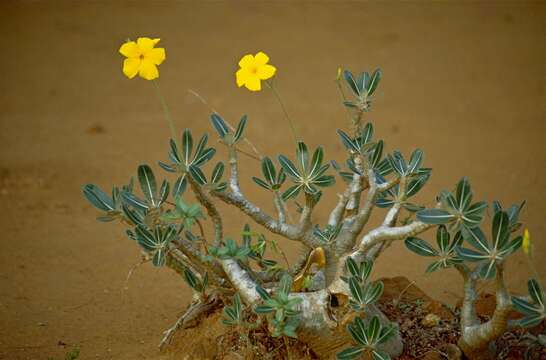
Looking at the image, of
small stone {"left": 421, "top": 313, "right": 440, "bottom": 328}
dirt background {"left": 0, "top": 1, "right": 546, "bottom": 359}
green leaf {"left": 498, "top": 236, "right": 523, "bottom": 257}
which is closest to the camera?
green leaf {"left": 498, "top": 236, "right": 523, "bottom": 257}

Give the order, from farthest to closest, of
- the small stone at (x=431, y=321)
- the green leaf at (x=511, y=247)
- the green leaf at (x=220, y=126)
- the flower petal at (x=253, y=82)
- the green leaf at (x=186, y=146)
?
1. the small stone at (x=431, y=321)
2. the green leaf at (x=220, y=126)
3. the green leaf at (x=186, y=146)
4. the flower petal at (x=253, y=82)
5. the green leaf at (x=511, y=247)

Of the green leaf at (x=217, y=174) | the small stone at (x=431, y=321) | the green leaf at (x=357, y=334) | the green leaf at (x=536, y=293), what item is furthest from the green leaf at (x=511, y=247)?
the green leaf at (x=217, y=174)

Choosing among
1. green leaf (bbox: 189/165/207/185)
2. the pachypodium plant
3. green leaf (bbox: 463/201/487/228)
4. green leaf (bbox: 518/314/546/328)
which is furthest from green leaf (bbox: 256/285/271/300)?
green leaf (bbox: 518/314/546/328)

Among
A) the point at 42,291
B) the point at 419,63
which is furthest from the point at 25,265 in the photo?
the point at 419,63

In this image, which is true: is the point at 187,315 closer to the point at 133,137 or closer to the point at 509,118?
the point at 133,137

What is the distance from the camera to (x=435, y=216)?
2043 mm

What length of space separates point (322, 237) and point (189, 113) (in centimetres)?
302

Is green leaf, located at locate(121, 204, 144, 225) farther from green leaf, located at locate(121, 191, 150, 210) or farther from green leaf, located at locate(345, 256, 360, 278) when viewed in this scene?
green leaf, located at locate(345, 256, 360, 278)

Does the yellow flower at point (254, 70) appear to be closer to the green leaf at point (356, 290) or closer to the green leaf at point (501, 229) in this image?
the green leaf at point (356, 290)

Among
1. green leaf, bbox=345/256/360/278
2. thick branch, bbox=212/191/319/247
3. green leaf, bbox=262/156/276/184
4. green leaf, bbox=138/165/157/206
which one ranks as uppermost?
green leaf, bbox=262/156/276/184

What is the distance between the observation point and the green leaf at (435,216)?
204cm

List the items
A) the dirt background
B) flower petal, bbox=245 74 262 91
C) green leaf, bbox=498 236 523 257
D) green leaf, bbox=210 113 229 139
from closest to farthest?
green leaf, bbox=498 236 523 257
flower petal, bbox=245 74 262 91
green leaf, bbox=210 113 229 139
the dirt background

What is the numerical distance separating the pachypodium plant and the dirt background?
491 mm

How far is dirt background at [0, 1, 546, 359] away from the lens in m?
3.08
